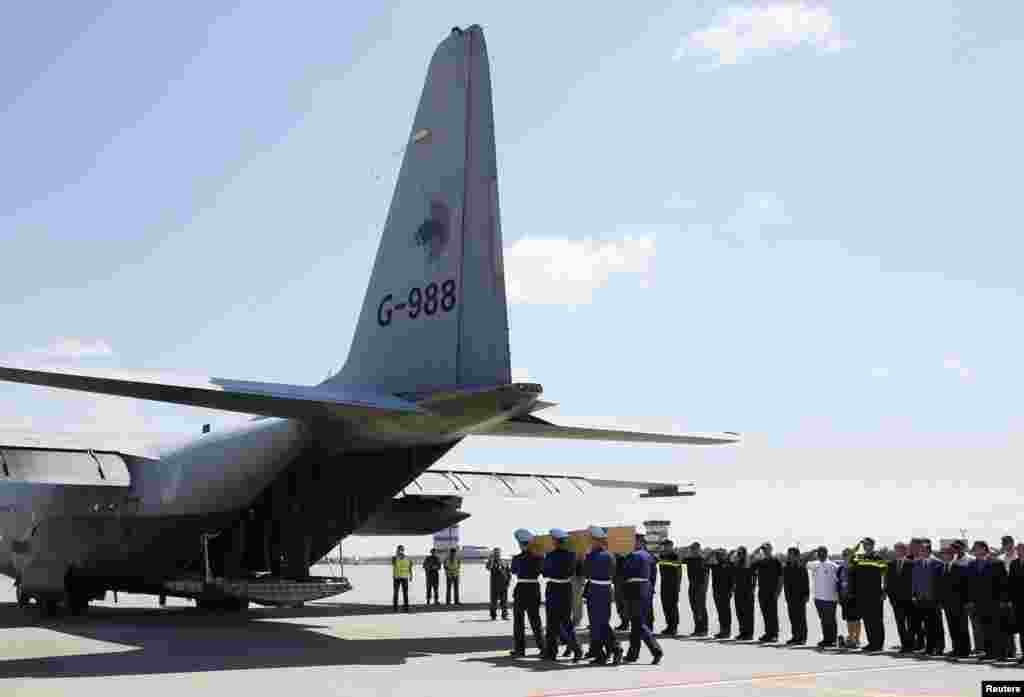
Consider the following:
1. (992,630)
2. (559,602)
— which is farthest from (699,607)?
(992,630)

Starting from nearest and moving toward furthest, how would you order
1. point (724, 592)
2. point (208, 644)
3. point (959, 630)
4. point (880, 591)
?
point (959, 630), point (880, 591), point (208, 644), point (724, 592)

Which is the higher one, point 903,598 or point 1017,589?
point 1017,589

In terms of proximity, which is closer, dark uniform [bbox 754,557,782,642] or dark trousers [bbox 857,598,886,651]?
dark trousers [bbox 857,598,886,651]

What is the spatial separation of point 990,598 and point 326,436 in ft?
29.4

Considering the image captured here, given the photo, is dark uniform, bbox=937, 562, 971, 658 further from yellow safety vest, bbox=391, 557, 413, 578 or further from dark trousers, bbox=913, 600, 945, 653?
yellow safety vest, bbox=391, 557, 413, 578

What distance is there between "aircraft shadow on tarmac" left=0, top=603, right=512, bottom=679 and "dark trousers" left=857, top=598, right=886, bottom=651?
4.73 m

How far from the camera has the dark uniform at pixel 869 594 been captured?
14.4 metres

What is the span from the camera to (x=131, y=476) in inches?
766

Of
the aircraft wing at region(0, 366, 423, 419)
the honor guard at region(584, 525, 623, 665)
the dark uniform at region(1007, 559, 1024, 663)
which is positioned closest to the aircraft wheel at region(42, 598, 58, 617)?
the aircraft wing at region(0, 366, 423, 419)

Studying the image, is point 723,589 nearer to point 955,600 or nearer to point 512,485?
point 955,600

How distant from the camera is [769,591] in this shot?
15.7 metres

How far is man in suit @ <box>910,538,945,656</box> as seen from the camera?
13.8m

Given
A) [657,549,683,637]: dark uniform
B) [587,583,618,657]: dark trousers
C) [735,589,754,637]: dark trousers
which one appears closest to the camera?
[587,583,618,657]: dark trousers

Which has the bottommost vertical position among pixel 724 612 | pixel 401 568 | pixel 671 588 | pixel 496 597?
pixel 724 612
